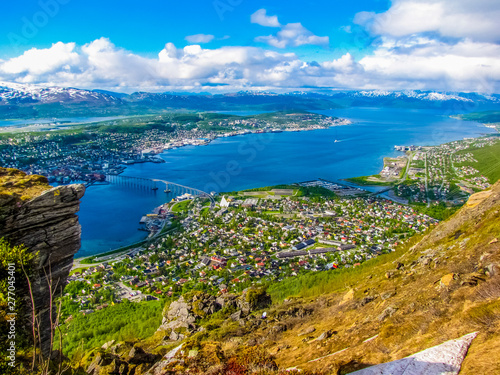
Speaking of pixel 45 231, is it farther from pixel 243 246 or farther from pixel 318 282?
pixel 243 246

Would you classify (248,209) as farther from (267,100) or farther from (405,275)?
(267,100)

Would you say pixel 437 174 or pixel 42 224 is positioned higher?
pixel 42 224

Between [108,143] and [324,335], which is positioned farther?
[108,143]

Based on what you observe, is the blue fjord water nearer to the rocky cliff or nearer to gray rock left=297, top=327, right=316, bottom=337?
the rocky cliff

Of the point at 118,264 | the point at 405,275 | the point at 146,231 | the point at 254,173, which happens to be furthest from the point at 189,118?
the point at 405,275

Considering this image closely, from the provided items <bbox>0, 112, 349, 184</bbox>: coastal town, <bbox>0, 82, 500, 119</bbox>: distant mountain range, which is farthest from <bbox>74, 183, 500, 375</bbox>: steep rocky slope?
<bbox>0, 82, 500, 119</bbox>: distant mountain range

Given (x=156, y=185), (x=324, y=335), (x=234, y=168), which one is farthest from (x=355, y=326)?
(x=234, y=168)
